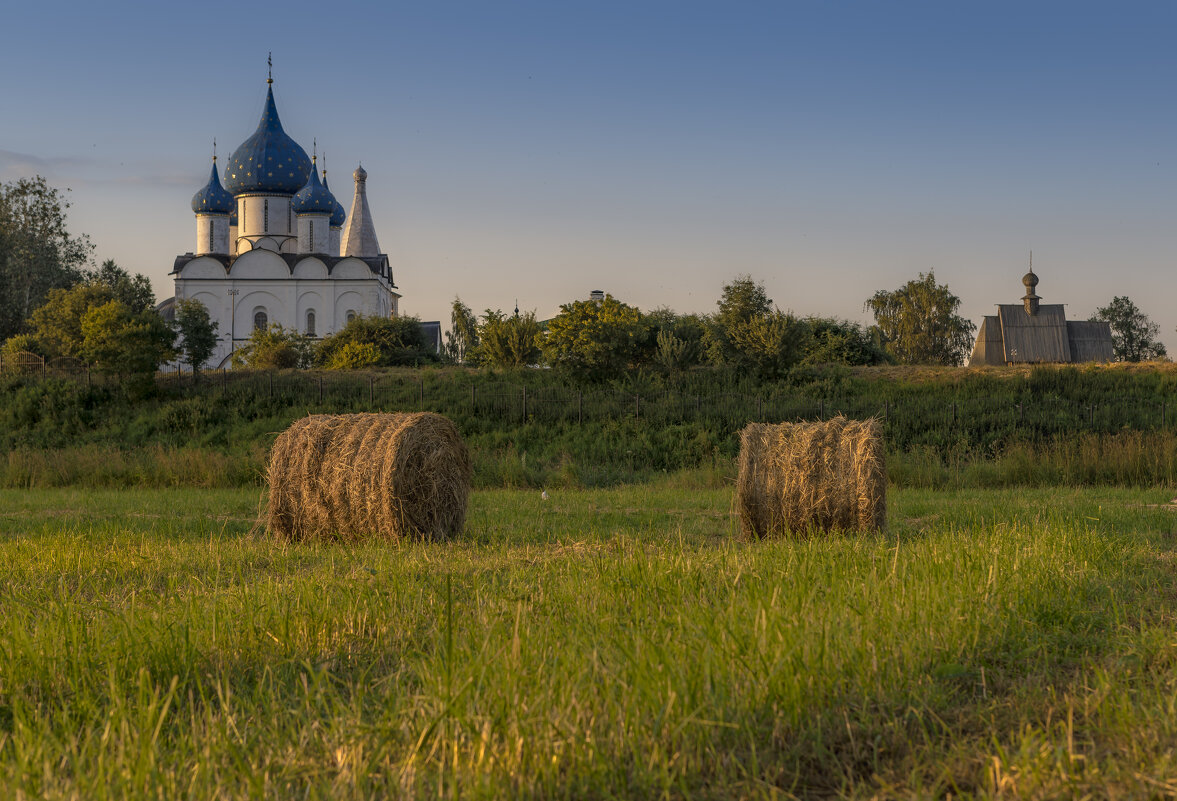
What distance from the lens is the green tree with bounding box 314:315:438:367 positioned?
5094 cm

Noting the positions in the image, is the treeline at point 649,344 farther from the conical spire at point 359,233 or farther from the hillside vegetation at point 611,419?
the conical spire at point 359,233

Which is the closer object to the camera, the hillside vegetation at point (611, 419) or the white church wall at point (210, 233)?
the hillside vegetation at point (611, 419)

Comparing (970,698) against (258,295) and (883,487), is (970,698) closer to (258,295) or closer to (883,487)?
(883,487)

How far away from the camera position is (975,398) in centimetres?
3138

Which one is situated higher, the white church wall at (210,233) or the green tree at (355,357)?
the white church wall at (210,233)

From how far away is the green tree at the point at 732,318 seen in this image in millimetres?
38094

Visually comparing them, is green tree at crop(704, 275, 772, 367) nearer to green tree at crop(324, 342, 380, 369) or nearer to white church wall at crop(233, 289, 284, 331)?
green tree at crop(324, 342, 380, 369)

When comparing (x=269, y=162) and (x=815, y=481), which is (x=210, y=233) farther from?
(x=815, y=481)

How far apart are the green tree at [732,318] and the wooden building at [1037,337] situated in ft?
45.9

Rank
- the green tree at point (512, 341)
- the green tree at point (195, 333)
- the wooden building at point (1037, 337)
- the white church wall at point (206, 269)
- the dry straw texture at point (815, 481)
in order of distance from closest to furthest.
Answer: the dry straw texture at point (815, 481) < the green tree at point (512, 341) < the green tree at point (195, 333) < the wooden building at point (1037, 337) < the white church wall at point (206, 269)

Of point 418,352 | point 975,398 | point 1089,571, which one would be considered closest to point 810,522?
point 1089,571

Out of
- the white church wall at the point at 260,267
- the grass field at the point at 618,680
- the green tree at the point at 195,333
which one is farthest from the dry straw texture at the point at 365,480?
the white church wall at the point at 260,267

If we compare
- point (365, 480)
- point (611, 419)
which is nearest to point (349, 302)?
point (611, 419)

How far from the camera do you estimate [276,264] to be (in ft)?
234
